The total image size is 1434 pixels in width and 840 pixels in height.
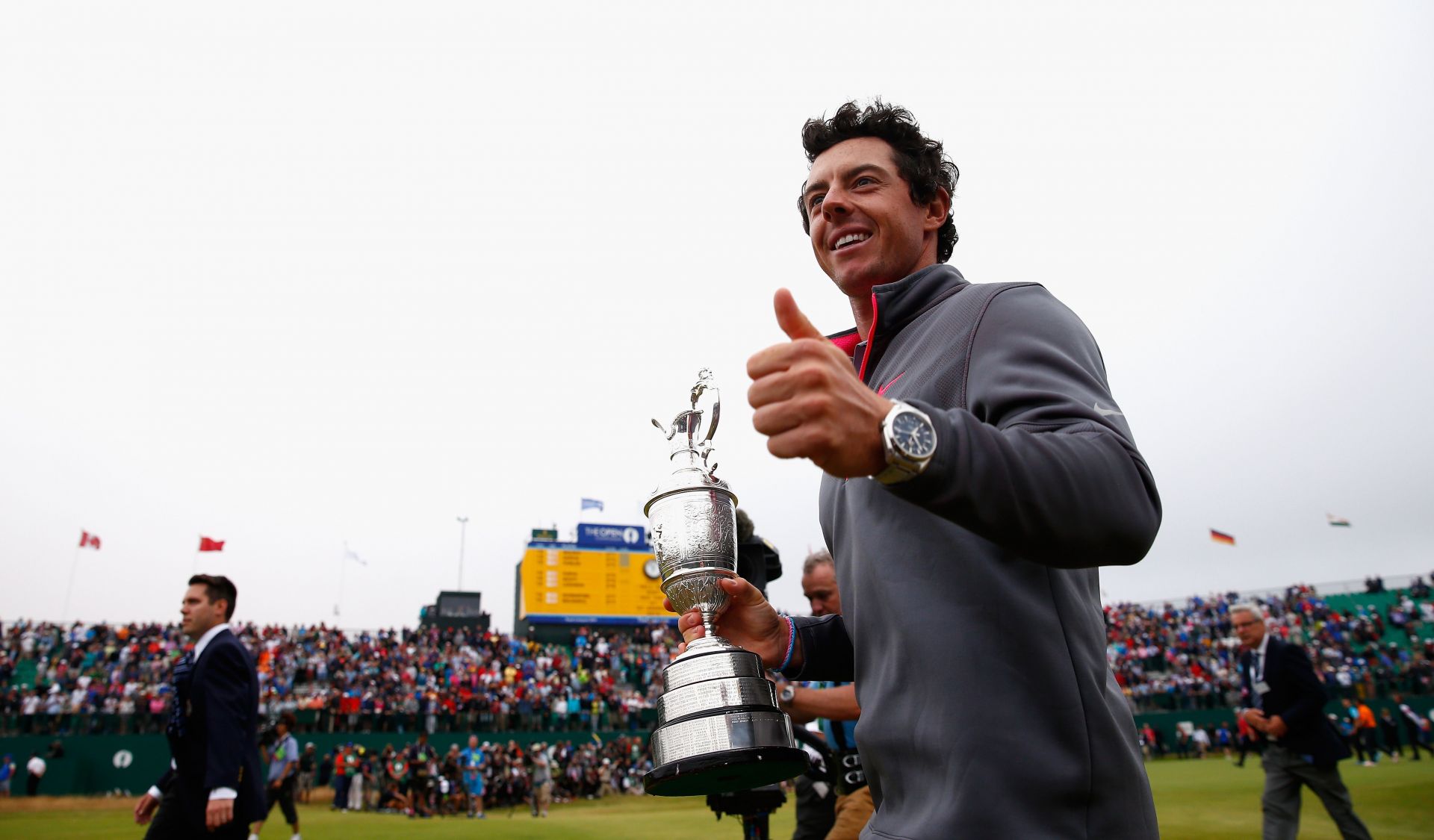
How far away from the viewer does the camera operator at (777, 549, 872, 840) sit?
3.99 meters

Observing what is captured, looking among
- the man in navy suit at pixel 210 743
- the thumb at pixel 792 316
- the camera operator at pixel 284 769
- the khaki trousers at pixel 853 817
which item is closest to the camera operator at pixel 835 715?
the khaki trousers at pixel 853 817

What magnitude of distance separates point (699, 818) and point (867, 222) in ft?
44.9

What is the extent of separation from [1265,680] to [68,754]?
24.5 meters

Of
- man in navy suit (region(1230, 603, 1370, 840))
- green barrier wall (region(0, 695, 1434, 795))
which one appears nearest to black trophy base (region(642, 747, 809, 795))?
man in navy suit (region(1230, 603, 1370, 840))

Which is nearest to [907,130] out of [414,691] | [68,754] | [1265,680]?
[1265,680]

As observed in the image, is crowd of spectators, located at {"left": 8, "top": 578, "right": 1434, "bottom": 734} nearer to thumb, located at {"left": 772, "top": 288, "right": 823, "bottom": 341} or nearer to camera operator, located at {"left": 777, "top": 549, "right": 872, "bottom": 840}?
camera operator, located at {"left": 777, "top": 549, "right": 872, "bottom": 840}

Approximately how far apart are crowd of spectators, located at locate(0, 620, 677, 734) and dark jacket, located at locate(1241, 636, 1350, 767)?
17.2m

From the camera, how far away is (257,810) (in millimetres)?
5004

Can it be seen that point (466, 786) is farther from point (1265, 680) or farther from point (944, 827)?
point (944, 827)

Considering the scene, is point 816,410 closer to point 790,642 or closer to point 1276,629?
point 790,642

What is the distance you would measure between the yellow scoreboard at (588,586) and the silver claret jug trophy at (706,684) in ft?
113

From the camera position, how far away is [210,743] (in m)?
5.00

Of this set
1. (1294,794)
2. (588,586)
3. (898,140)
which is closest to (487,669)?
(588,586)

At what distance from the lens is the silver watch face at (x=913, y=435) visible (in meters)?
1.09
